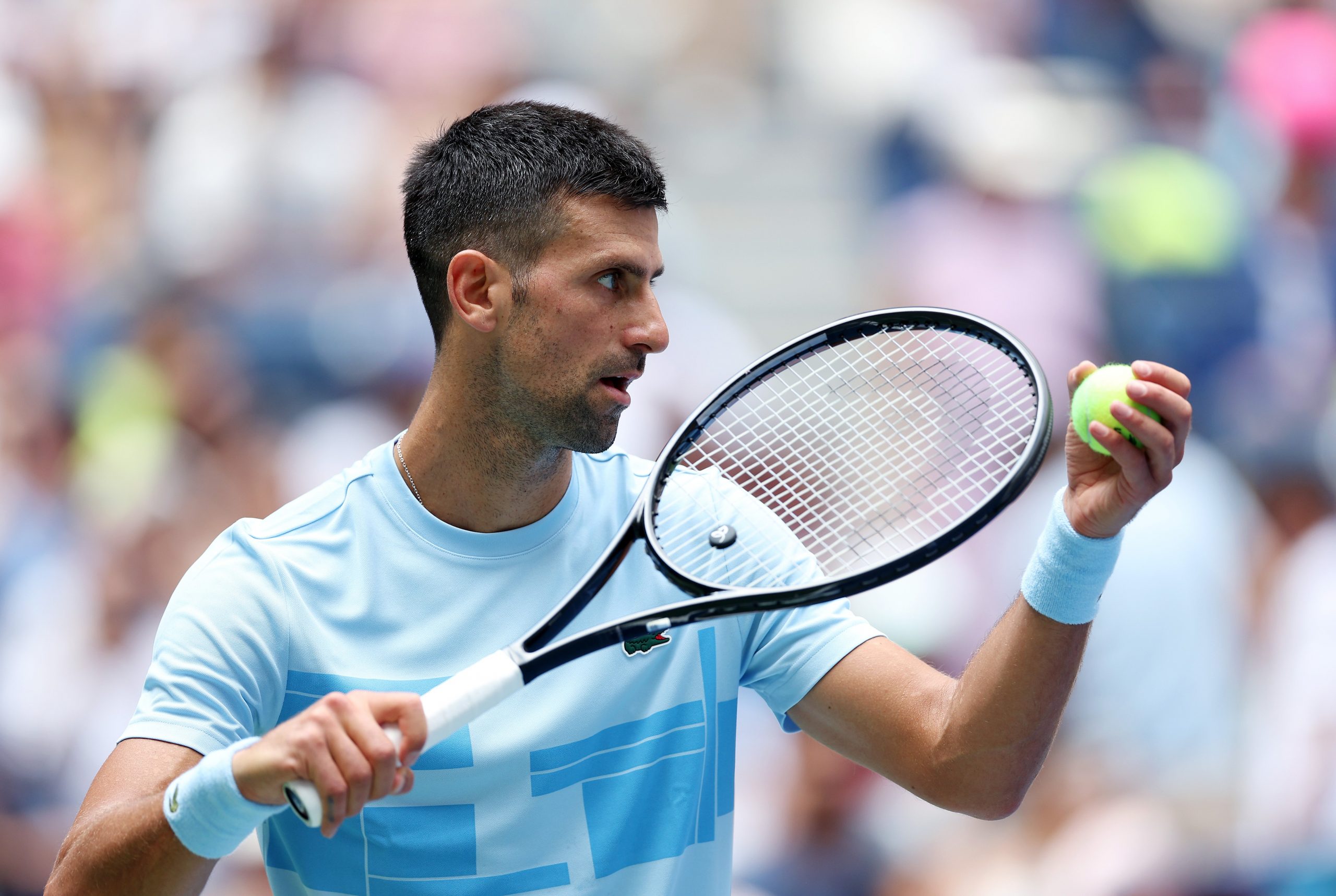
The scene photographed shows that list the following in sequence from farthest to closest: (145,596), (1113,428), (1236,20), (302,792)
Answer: (1236,20)
(145,596)
(1113,428)
(302,792)

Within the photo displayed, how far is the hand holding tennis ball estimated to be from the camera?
1.81 metres

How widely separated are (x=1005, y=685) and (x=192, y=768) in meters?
1.03

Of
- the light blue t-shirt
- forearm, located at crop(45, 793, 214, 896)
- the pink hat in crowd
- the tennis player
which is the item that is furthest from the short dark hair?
the pink hat in crowd

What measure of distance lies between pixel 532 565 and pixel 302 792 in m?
0.58

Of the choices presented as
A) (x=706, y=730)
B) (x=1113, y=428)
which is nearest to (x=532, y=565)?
(x=706, y=730)

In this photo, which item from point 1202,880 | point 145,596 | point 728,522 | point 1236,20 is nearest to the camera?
point 728,522

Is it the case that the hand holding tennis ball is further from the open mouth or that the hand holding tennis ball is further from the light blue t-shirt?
the open mouth

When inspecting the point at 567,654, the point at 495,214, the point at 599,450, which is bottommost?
the point at 567,654

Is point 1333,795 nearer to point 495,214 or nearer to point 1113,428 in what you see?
point 1113,428

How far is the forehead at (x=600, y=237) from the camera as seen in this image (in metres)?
2.16

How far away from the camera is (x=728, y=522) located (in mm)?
2301

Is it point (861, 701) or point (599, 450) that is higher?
point (599, 450)

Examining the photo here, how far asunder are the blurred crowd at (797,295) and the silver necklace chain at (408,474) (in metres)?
2.35

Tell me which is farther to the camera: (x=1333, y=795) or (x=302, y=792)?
(x=1333, y=795)
